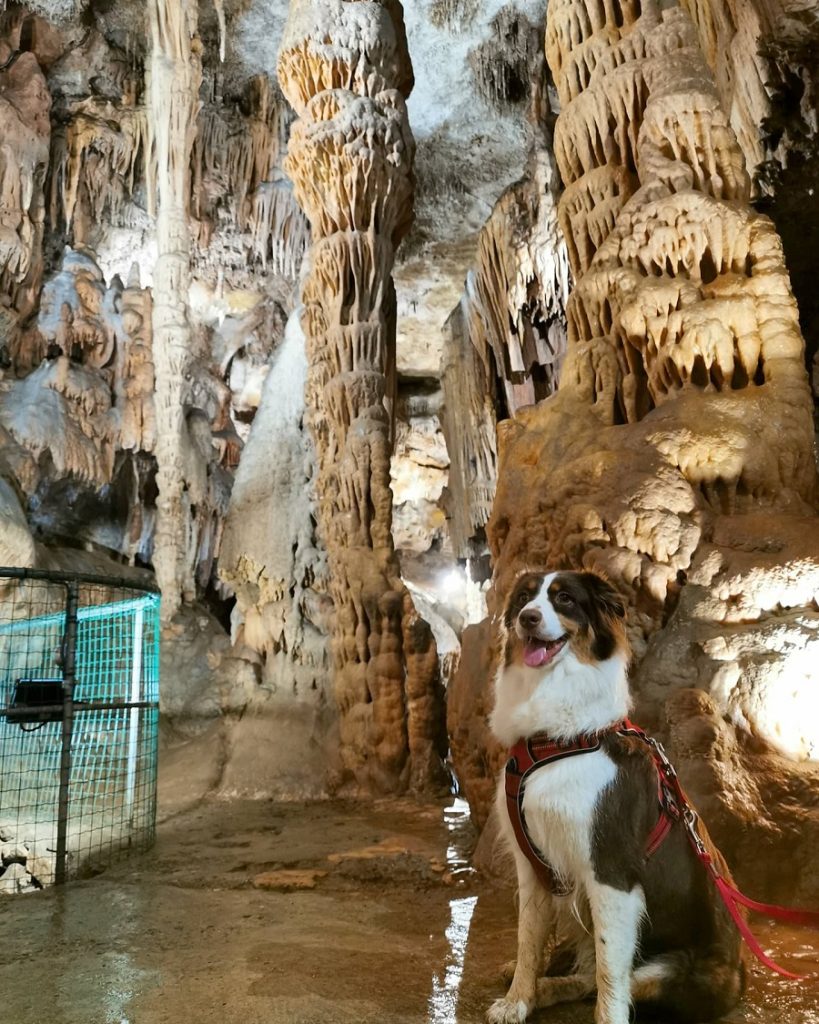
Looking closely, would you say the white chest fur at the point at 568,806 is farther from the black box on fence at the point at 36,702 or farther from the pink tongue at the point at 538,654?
the black box on fence at the point at 36,702

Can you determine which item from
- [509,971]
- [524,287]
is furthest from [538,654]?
[524,287]

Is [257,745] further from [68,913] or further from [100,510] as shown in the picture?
[100,510]

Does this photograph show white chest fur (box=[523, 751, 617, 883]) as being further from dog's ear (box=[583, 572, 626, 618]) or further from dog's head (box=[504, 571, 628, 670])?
dog's ear (box=[583, 572, 626, 618])

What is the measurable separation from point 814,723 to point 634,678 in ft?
2.84

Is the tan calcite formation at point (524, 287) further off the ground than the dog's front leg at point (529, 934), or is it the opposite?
the tan calcite formation at point (524, 287)

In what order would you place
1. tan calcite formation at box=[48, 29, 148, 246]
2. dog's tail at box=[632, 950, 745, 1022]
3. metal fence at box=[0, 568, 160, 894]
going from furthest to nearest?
tan calcite formation at box=[48, 29, 148, 246], metal fence at box=[0, 568, 160, 894], dog's tail at box=[632, 950, 745, 1022]

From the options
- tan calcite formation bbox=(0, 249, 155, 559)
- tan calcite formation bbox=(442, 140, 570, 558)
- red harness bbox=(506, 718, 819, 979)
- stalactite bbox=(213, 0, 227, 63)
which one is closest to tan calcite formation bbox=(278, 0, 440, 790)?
stalactite bbox=(213, 0, 227, 63)

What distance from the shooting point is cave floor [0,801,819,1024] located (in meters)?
2.56

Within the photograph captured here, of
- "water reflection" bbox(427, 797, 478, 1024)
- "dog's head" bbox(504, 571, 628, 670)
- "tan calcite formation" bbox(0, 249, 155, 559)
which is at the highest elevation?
"tan calcite formation" bbox(0, 249, 155, 559)

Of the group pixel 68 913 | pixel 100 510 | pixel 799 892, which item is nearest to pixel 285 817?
pixel 68 913

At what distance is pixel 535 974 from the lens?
2354 millimetres

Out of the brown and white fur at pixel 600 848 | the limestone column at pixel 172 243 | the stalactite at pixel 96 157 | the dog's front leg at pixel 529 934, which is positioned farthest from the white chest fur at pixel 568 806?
the stalactite at pixel 96 157

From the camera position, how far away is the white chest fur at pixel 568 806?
215 centimetres

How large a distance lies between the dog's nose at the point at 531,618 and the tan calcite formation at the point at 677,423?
188 cm
